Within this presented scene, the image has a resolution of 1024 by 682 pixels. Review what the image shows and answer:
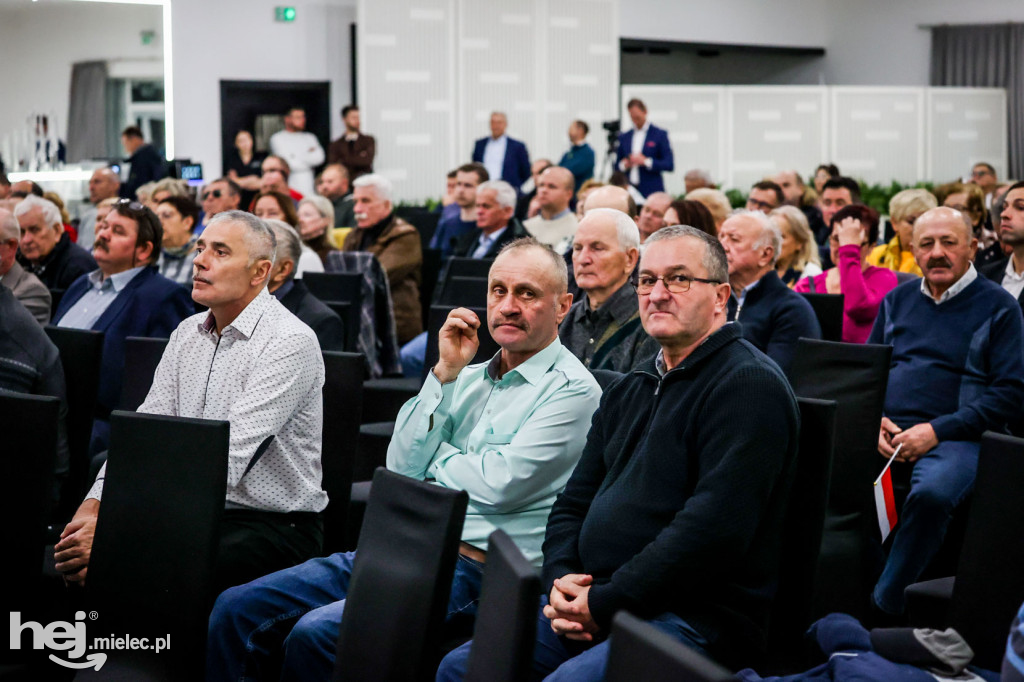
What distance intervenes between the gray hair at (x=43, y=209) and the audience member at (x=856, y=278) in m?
3.56

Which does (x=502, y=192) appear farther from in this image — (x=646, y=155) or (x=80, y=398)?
(x=646, y=155)

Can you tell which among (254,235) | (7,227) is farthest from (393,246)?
(254,235)

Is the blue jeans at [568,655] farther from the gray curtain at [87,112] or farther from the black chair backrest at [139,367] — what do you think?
the gray curtain at [87,112]

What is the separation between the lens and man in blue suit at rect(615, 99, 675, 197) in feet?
38.1

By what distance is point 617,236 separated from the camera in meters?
3.65

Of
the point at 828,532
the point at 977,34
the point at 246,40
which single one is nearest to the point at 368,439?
the point at 828,532

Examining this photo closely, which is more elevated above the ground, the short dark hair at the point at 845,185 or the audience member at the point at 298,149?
the audience member at the point at 298,149

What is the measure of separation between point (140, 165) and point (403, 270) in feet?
17.4

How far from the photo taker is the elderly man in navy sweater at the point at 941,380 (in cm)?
344

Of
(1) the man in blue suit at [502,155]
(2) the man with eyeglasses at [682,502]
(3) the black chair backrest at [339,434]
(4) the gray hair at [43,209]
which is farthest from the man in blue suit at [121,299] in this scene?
(1) the man in blue suit at [502,155]

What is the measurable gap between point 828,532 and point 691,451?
3.65 ft

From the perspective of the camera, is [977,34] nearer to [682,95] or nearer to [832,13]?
[832,13]

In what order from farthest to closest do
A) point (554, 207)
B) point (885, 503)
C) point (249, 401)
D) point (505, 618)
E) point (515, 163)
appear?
point (515, 163)
point (554, 207)
point (885, 503)
point (249, 401)
point (505, 618)

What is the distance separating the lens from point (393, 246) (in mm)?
6090
